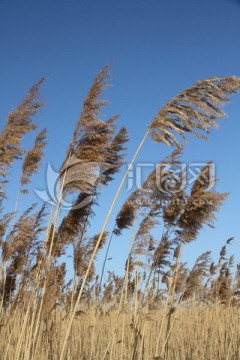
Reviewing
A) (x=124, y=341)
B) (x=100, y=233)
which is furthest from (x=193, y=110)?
(x=124, y=341)

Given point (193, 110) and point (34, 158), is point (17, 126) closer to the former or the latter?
point (34, 158)

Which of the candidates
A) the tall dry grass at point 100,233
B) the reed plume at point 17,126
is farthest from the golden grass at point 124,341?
the reed plume at point 17,126

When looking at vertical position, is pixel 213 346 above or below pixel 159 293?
below

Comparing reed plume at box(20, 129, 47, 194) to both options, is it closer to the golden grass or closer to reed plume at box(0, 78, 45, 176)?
reed plume at box(0, 78, 45, 176)

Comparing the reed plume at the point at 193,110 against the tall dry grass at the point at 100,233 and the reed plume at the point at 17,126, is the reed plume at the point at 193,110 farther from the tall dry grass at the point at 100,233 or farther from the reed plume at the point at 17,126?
the reed plume at the point at 17,126

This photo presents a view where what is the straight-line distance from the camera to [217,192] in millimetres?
4266

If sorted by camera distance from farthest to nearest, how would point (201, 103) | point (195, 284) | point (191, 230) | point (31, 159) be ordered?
point (195, 284) < point (31, 159) < point (191, 230) < point (201, 103)

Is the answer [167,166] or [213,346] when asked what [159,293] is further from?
[167,166]

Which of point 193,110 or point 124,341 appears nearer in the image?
point 193,110

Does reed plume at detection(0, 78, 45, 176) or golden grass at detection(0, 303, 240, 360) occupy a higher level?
Result: reed plume at detection(0, 78, 45, 176)

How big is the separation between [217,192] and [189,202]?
0.98 ft

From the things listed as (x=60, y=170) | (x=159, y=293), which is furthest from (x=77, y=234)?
(x=159, y=293)

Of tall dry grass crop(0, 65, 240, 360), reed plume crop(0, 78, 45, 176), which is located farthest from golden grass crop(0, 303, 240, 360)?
reed plume crop(0, 78, 45, 176)

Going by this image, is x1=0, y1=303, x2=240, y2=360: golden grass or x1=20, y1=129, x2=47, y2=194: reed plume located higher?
x1=20, y1=129, x2=47, y2=194: reed plume
